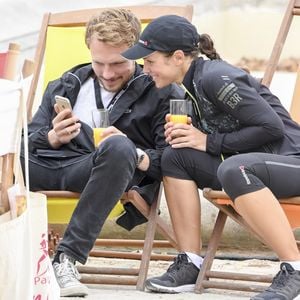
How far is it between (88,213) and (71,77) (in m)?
0.78

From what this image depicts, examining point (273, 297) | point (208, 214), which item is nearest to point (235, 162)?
point (273, 297)

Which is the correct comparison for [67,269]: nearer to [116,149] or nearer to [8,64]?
[116,149]

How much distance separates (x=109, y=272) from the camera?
436 cm

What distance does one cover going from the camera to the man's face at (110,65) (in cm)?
427

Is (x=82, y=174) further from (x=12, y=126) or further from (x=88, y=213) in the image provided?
(x=12, y=126)

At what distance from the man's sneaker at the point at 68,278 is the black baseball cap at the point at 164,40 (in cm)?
79

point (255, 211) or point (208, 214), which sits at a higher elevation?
point (255, 211)

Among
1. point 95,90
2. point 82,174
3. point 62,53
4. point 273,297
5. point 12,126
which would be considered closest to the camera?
point 12,126

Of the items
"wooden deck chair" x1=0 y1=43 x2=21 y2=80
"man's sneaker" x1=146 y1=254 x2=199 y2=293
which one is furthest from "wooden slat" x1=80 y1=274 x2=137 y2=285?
"wooden deck chair" x1=0 y1=43 x2=21 y2=80

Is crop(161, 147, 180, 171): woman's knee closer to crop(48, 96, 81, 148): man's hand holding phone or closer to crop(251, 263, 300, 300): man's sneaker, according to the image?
crop(48, 96, 81, 148): man's hand holding phone

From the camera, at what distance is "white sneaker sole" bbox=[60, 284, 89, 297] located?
150 inches

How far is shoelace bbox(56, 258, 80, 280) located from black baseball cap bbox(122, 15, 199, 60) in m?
0.79

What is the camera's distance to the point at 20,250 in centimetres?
275

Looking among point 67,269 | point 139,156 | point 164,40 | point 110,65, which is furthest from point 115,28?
point 67,269
